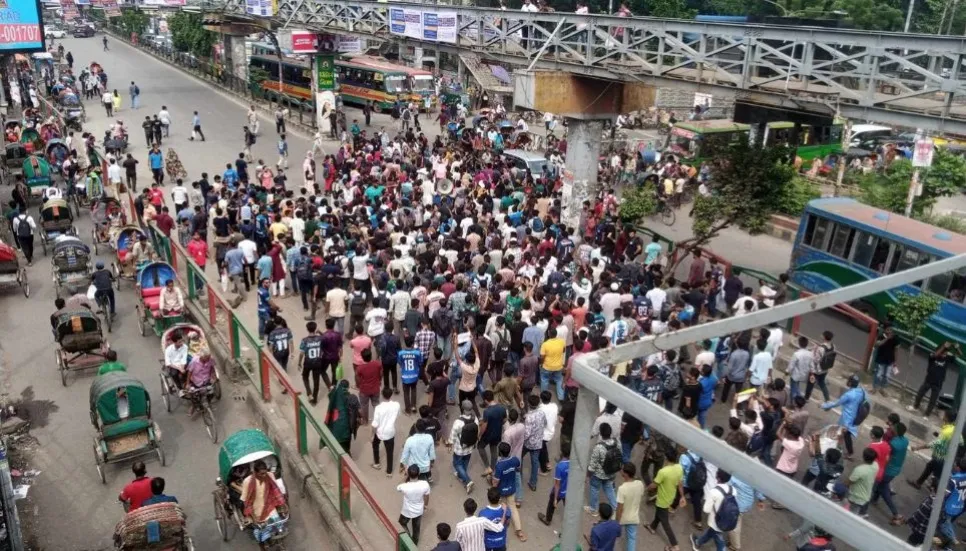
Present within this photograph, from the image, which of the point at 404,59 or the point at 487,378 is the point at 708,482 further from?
the point at 404,59

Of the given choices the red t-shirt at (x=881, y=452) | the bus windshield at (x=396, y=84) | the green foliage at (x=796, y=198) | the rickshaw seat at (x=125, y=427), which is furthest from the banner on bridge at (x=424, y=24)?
the red t-shirt at (x=881, y=452)

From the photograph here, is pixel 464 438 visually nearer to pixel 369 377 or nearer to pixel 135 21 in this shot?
pixel 369 377

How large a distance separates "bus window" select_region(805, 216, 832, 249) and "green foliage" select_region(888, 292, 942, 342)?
284 centimetres

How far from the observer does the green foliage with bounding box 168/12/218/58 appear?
158 ft

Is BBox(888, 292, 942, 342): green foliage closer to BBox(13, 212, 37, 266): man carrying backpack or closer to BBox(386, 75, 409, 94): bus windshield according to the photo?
BBox(13, 212, 37, 266): man carrying backpack

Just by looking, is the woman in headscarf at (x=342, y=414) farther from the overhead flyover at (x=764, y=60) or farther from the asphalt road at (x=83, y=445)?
the overhead flyover at (x=764, y=60)

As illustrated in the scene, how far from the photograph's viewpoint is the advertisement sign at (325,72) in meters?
28.5

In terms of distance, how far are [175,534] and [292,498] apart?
6.99ft

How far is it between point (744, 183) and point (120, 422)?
37.2 feet

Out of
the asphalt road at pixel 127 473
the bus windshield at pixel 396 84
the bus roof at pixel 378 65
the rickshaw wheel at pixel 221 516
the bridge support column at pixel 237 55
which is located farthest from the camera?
the bridge support column at pixel 237 55

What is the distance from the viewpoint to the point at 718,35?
44.0 ft

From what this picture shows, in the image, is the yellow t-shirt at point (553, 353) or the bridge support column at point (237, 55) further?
the bridge support column at point (237, 55)

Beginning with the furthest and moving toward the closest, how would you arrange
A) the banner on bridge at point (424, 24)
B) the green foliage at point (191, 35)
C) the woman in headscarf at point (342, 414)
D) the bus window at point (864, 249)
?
1. the green foliage at point (191, 35)
2. the banner on bridge at point (424, 24)
3. the bus window at point (864, 249)
4. the woman in headscarf at point (342, 414)

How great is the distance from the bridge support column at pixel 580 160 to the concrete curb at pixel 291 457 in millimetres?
8835
